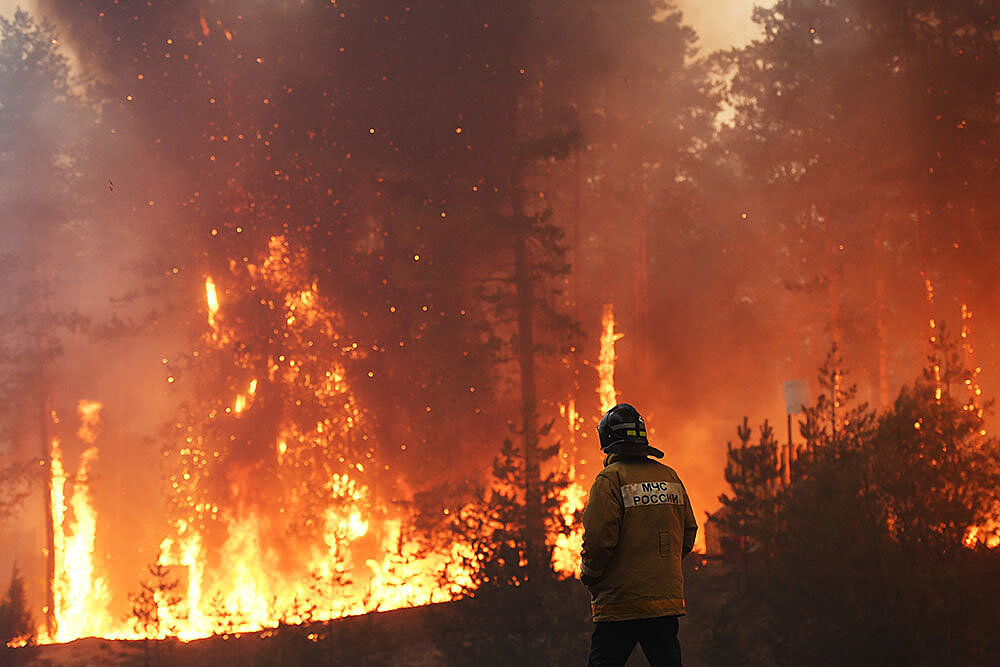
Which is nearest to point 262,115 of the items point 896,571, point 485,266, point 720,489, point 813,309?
point 485,266

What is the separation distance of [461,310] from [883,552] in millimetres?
13109

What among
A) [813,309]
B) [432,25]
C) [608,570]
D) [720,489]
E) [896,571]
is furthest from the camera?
[813,309]

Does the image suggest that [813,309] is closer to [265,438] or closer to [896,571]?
[265,438]

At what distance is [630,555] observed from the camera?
518 centimetres

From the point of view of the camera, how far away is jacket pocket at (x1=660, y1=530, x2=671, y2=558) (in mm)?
5207

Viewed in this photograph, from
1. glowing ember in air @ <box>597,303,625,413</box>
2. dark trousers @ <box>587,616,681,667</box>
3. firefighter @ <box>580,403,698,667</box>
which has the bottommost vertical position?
dark trousers @ <box>587,616,681,667</box>

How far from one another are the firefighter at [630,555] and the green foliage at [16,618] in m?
15.3

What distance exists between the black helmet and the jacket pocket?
0.47 meters

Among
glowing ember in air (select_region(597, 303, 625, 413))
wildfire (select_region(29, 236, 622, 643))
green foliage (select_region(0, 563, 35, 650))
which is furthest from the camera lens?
glowing ember in air (select_region(597, 303, 625, 413))

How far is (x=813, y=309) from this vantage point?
1451 inches

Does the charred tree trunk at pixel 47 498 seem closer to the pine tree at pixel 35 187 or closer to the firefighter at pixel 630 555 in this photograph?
the pine tree at pixel 35 187

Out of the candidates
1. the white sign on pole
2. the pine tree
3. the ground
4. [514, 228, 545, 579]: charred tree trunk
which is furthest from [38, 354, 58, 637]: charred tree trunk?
the white sign on pole

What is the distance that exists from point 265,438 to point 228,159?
24.0 feet

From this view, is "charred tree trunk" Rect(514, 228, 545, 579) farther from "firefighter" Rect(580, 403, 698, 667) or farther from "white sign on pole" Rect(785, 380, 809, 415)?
"firefighter" Rect(580, 403, 698, 667)
